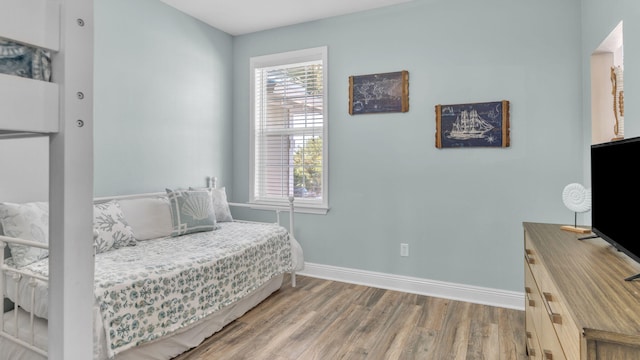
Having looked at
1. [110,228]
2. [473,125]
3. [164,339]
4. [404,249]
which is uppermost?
[473,125]

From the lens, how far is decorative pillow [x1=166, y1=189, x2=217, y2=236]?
2863mm

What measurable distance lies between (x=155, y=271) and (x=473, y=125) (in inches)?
101

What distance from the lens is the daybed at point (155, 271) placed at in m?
1.68

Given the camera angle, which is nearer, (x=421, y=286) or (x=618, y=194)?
(x=618, y=194)

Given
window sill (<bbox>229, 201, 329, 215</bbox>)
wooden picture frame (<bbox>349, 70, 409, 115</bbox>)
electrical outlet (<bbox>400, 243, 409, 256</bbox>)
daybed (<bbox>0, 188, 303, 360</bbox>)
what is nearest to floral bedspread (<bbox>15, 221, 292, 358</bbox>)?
daybed (<bbox>0, 188, 303, 360</bbox>)

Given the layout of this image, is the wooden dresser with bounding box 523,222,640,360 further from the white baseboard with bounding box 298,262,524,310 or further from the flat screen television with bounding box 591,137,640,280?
the white baseboard with bounding box 298,262,524,310

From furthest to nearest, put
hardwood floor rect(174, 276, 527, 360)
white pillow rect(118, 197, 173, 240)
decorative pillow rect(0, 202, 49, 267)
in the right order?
white pillow rect(118, 197, 173, 240), hardwood floor rect(174, 276, 527, 360), decorative pillow rect(0, 202, 49, 267)

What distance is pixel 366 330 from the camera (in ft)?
7.89

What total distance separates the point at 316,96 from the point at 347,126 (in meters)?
0.49

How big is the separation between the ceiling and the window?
324 millimetres

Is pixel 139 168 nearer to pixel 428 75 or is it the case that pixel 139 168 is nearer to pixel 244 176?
pixel 244 176

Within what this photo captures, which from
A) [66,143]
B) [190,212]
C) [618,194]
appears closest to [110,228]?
[190,212]

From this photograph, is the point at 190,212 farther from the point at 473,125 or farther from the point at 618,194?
the point at 618,194

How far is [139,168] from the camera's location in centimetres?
296
